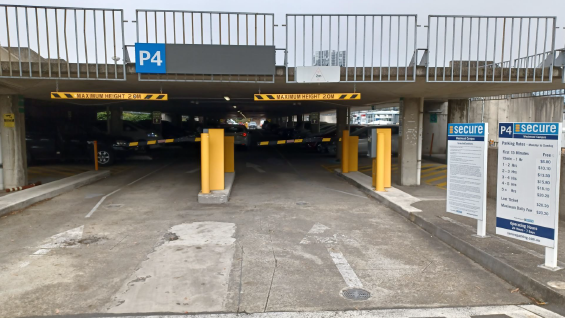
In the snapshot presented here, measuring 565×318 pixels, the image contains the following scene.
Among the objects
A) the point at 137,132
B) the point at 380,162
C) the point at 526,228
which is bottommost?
the point at 526,228

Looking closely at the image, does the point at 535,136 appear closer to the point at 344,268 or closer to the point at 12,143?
the point at 344,268

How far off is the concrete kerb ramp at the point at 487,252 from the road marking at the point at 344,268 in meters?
1.85

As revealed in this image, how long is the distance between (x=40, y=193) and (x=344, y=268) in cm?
844

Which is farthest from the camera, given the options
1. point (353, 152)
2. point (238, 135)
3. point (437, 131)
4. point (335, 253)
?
point (238, 135)

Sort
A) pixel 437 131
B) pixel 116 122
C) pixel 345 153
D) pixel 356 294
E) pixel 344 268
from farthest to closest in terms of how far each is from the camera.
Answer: pixel 437 131 < pixel 116 122 < pixel 345 153 < pixel 344 268 < pixel 356 294

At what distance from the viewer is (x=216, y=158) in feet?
33.3

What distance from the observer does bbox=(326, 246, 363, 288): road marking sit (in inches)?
190

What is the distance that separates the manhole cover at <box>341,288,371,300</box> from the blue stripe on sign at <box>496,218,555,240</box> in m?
2.30

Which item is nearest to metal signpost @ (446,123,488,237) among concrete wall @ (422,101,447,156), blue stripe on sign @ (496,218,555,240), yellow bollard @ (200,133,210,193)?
blue stripe on sign @ (496,218,555,240)

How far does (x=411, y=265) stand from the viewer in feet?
17.8

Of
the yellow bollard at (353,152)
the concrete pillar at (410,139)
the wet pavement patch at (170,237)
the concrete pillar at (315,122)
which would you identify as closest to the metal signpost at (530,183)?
the wet pavement patch at (170,237)

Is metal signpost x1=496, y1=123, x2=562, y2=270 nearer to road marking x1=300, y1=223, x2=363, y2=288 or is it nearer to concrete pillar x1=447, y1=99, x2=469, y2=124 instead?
road marking x1=300, y1=223, x2=363, y2=288

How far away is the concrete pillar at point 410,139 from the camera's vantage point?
11656 mm

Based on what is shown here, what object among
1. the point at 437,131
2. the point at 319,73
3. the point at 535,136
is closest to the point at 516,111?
the point at 437,131
